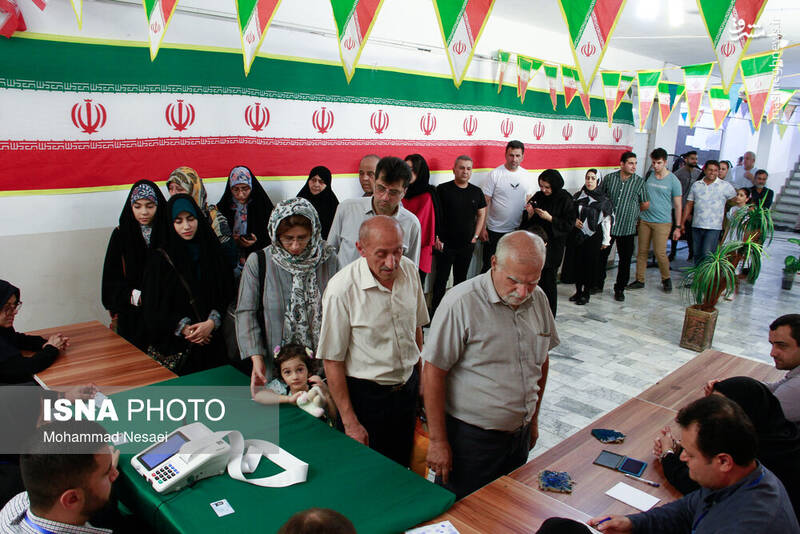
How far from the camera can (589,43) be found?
3.35 meters

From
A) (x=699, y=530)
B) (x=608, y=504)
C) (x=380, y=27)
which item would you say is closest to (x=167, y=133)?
(x=380, y=27)

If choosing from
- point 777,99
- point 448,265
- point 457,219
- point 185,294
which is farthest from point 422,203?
point 777,99

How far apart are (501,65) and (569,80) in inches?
54.3

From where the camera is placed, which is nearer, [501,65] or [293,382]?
[293,382]

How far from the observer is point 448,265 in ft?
20.7

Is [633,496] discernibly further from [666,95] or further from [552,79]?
[666,95]

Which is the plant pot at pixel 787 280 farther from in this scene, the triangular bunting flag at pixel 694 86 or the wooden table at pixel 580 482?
the wooden table at pixel 580 482

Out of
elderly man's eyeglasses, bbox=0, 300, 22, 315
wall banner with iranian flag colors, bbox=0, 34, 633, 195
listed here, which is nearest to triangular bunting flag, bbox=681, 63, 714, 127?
wall banner with iranian flag colors, bbox=0, 34, 633, 195

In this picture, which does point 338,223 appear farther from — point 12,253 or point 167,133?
point 12,253

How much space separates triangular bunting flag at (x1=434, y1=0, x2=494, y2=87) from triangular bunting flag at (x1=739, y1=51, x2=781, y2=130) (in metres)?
3.76

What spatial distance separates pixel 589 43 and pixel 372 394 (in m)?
2.45

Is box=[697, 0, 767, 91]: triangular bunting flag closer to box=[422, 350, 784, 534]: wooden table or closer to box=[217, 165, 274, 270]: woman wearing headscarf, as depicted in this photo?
box=[422, 350, 784, 534]: wooden table

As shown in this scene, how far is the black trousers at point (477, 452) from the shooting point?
2285 millimetres

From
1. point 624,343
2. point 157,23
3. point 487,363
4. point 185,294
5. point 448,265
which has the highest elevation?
point 157,23
